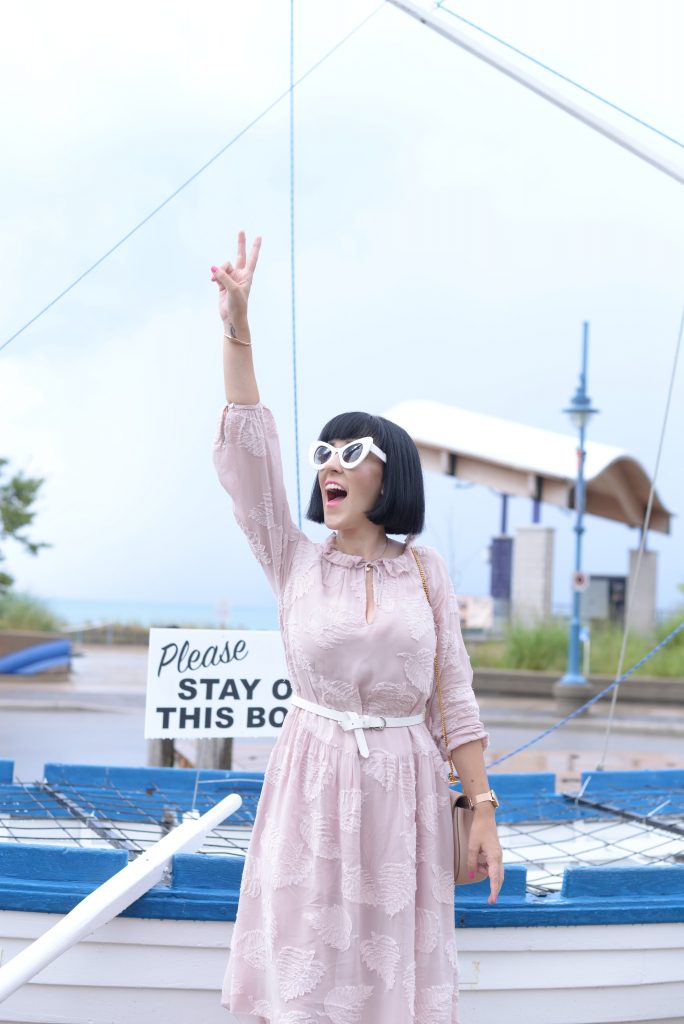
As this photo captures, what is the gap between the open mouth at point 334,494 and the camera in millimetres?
3117

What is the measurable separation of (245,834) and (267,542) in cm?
250

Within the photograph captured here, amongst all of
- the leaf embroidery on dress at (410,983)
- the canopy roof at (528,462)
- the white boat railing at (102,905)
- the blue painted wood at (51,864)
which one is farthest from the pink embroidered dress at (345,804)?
the canopy roof at (528,462)

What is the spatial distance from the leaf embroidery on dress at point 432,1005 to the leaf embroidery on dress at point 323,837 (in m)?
0.41

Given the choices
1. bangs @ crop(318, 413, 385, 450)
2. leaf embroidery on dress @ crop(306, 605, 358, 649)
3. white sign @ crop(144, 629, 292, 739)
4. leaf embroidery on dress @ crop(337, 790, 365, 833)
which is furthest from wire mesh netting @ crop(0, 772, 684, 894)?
bangs @ crop(318, 413, 385, 450)

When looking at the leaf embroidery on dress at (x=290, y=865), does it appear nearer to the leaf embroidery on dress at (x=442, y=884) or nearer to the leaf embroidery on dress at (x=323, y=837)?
the leaf embroidery on dress at (x=323, y=837)

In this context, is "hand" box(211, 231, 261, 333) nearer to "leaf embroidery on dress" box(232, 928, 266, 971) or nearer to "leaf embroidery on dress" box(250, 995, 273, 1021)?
"leaf embroidery on dress" box(232, 928, 266, 971)

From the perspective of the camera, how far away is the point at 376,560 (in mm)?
3154

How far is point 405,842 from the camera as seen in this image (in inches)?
116

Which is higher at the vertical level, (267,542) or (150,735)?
(267,542)

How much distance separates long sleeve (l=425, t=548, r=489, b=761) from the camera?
10.2 feet

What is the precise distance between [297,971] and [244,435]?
1.28 metres

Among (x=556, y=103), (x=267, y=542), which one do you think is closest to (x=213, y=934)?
(x=267, y=542)

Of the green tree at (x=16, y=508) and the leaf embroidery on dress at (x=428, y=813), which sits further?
the green tree at (x=16, y=508)

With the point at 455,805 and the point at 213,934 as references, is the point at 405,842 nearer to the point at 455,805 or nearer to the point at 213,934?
the point at 455,805
